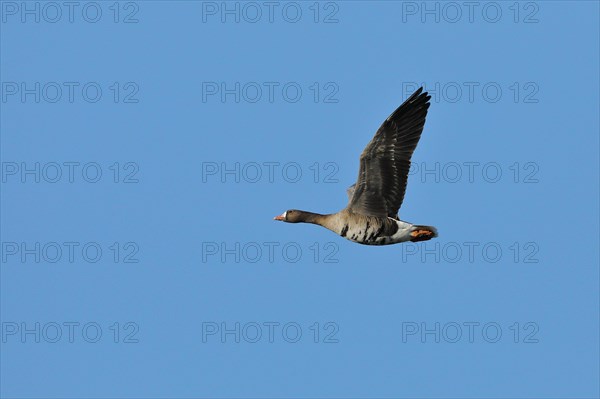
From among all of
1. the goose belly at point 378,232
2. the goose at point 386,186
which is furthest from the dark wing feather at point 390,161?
the goose belly at point 378,232

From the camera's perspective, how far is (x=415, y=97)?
30.6 meters

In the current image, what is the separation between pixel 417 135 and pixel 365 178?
1.42 meters

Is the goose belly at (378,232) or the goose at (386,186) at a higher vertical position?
the goose at (386,186)

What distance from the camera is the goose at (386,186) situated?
30.2 m

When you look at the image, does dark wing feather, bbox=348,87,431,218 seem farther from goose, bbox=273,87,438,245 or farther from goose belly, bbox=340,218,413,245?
goose belly, bbox=340,218,413,245

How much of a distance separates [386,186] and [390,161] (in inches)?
22.8

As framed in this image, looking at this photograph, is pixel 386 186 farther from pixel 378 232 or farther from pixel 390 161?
pixel 378 232

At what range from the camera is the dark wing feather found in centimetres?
3014

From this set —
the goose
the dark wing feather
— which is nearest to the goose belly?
the goose

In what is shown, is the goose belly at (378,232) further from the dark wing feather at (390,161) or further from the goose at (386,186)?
the dark wing feather at (390,161)

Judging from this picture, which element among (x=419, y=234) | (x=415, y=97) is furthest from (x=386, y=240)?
(x=415, y=97)

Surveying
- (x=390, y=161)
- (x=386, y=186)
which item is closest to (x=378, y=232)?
(x=386, y=186)

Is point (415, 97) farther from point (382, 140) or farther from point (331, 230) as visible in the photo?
point (331, 230)

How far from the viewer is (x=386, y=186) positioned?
100 feet
